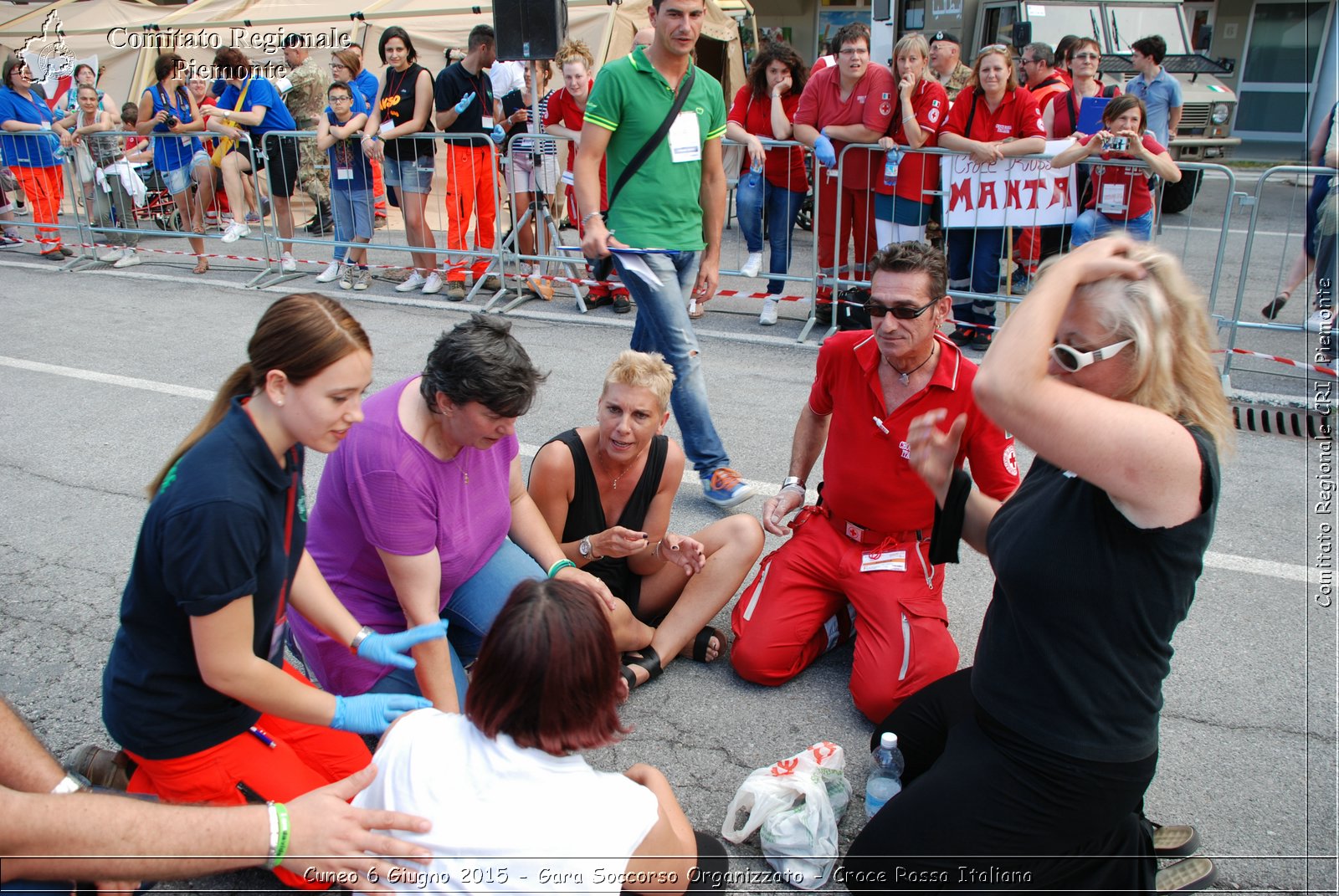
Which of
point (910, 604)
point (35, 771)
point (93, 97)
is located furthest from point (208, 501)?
point (93, 97)

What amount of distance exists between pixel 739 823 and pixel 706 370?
423cm

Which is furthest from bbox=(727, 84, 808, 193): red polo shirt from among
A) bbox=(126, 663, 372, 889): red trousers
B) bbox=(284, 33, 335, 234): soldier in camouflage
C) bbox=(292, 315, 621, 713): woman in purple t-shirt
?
bbox=(126, 663, 372, 889): red trousers

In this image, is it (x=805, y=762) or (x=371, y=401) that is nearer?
(x=805, y=762)

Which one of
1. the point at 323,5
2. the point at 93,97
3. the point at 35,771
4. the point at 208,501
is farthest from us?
the point at 323,5

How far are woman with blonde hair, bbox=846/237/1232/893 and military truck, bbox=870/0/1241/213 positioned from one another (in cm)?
1263

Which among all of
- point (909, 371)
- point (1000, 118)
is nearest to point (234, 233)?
point (1000, 118)

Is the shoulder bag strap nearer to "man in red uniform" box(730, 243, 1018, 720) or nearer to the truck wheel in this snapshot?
"man in red uniform" box(730, 243, 1018, 720)

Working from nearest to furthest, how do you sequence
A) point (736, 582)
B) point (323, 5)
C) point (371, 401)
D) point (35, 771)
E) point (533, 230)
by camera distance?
point (35, 771)
point (371, 401)
point (736, 582)
point (533, 230)
point (323, 5)

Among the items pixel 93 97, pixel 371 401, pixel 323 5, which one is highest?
pixel 323 5

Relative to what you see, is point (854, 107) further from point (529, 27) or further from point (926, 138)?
point (529, 27)

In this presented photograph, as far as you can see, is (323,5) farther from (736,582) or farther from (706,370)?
(736,582)

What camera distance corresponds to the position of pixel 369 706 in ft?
7.55

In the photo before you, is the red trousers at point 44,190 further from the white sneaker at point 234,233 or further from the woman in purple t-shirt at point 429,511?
the woman in purple t-shirt at point 429,511

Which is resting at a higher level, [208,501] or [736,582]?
[208,501]
